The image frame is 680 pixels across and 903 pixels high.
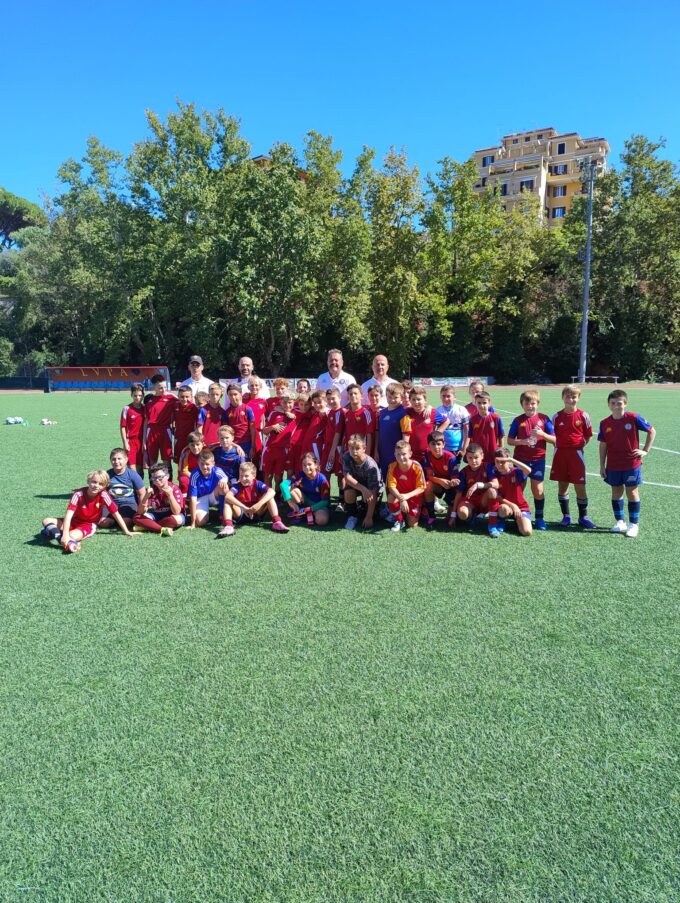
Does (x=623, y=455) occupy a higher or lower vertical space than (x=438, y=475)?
higher

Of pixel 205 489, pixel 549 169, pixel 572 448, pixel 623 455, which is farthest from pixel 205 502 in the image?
pixel 549 169

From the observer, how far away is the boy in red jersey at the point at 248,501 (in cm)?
643

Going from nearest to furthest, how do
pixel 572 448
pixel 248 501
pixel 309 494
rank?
pixel 572 448 < pixel 248 501 < pixel 309 494

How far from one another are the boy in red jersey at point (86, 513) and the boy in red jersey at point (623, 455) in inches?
209

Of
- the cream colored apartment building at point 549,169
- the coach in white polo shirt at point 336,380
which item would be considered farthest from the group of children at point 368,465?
the cream colored apartment building at point 549,169

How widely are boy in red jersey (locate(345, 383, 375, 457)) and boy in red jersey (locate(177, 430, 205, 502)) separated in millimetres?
1764

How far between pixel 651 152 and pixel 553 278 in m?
10.0

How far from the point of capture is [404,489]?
6574mm

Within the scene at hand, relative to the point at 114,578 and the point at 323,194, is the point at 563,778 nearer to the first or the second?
the point at 114,578

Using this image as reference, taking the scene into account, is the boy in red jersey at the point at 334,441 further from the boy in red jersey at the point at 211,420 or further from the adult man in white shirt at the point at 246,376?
the boy in red jersey at the point at 211,420

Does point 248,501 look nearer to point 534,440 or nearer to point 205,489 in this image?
point 205,489

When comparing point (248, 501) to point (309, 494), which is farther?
point (309, 494)

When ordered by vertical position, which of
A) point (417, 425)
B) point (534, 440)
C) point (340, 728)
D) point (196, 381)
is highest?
point (196, 381)

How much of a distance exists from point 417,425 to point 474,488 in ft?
3.31
